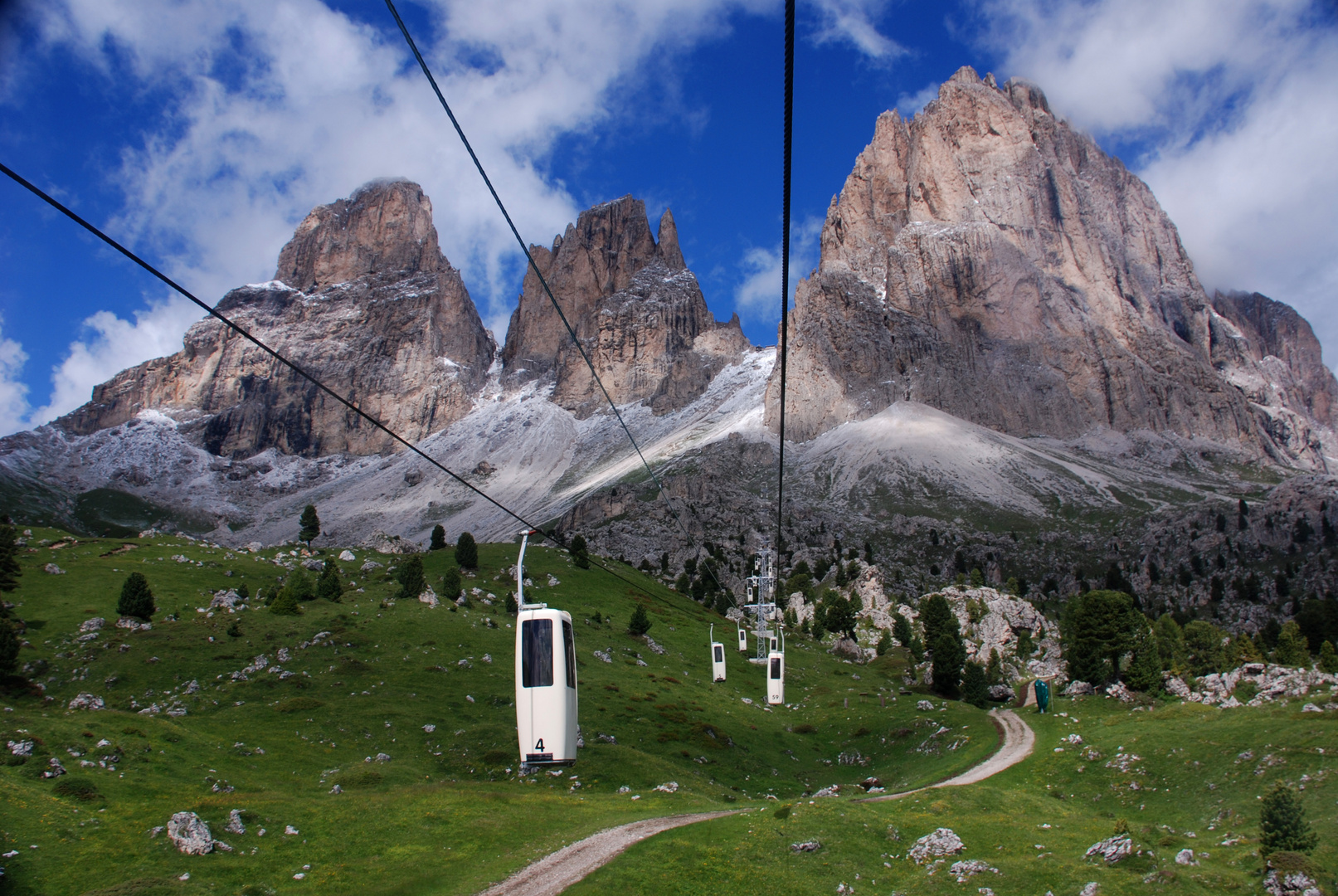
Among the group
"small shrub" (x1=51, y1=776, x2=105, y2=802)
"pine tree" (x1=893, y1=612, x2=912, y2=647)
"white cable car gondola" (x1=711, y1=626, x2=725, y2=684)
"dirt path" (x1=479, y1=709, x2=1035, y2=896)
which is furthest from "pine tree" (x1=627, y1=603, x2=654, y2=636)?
"small shrub" (x1=51, y1=776, x2=105, y2=802)

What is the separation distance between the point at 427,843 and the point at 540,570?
62.6 m

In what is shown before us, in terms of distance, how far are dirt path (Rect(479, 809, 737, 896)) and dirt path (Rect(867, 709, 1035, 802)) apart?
8834 millimetres

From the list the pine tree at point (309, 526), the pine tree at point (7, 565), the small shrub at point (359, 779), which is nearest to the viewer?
the small shrub at point (359, 779)

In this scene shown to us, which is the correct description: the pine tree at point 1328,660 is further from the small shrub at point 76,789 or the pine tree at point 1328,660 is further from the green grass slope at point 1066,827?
the small shrub at point 76,789

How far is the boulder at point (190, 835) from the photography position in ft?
73.8

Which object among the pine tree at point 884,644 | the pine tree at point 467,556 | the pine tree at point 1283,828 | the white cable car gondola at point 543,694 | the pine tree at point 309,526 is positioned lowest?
the pine tree at point 884,644

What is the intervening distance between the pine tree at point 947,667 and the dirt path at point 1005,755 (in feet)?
48.1

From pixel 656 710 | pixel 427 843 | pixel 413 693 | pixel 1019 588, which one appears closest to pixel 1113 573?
pixel 1019 588

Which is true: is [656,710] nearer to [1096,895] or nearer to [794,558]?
[1096,895]

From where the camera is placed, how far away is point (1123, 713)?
139 feet

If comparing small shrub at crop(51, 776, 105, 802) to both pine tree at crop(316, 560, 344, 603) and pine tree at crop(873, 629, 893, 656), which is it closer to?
pine tree at crop(316, 560, 344, 603)

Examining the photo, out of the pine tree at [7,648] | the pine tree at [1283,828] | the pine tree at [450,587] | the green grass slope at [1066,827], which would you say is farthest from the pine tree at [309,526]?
the pine tree at [1283,828]

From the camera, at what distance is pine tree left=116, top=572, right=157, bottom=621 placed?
49.9 meters

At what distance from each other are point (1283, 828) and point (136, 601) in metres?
58.6
